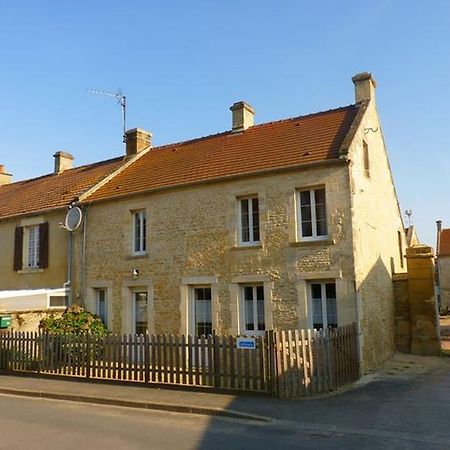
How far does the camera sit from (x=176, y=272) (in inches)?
598

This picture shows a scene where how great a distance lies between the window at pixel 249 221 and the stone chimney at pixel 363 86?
551 cm

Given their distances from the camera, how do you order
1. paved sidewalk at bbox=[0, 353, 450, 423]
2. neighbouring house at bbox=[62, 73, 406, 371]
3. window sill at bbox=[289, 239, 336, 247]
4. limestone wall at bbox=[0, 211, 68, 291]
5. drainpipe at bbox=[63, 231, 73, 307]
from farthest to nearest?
limestone wall at bbox=[0, 211, 68, 291] → drainpipe at bbox=[63, 231, 73, 307] → neighbouring house at bbox=[62, 73, 406, 371] → window sill at bbox=[289, 239, 336, 247] → paved sidewalk at bbox=[0, 353, 450, 423]

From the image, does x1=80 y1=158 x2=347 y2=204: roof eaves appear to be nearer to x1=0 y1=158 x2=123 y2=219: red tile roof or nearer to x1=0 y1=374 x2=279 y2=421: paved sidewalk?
x1=0 y1=158 x2=123 y2=219: red tile roof

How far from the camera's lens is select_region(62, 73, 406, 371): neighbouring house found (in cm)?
1307

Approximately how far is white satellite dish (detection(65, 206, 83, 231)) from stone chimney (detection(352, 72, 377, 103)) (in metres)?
10.4

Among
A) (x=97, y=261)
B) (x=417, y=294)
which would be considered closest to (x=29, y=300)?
(x=97, y=261)

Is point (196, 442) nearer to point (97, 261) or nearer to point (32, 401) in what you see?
point (32, 401)

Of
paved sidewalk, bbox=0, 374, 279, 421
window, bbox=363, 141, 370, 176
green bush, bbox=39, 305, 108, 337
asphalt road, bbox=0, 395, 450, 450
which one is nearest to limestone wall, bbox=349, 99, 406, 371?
window, bbox=363, 141, 370, 176

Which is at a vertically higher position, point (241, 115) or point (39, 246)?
point (241, 115)

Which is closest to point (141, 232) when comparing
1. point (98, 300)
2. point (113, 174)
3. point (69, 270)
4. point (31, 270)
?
point (98, 300)

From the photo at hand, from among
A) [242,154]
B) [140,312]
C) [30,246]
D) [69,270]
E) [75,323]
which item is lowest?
[75,323]

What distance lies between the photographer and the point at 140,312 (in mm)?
16188

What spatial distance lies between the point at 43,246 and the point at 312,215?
10473mm

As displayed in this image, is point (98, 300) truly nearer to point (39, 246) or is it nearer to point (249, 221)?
point (39, 246)
